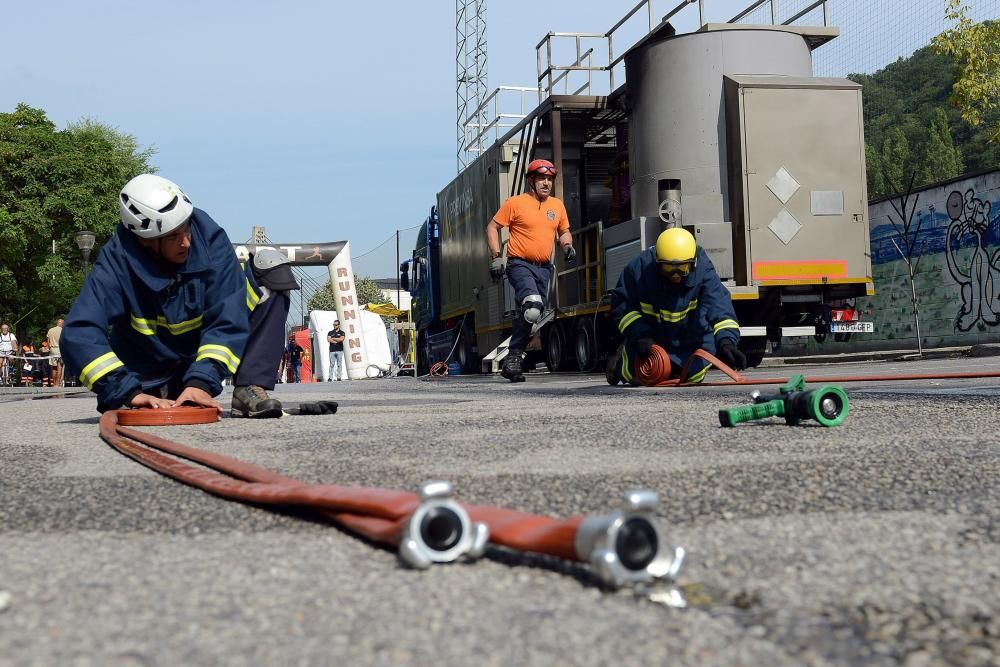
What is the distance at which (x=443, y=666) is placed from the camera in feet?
4.18

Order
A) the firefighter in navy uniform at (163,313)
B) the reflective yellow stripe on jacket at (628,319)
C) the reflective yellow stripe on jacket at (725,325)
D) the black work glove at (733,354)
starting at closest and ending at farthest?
the firefighter in navy uniform at (163,313), the black work glove at (733,354), the reflective yellow stripe on jacket at (725,325), the reflective yellow stripe on jacket at (628,319)

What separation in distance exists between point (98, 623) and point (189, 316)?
4126mm

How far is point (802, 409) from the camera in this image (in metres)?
4.24

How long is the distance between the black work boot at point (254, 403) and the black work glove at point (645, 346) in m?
3.35

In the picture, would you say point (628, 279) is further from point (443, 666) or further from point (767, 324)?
point (443, 666)

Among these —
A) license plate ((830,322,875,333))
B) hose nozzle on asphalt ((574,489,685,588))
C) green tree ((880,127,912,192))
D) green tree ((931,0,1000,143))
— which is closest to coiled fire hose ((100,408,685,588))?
hose nozzle on asphalt ((574,489,685,588))

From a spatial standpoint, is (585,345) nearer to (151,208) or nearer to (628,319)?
(628,319)

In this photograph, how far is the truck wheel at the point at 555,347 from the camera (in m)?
14.4

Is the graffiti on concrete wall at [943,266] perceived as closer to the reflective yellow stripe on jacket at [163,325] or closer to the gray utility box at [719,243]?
the gray utility box at [719,243]

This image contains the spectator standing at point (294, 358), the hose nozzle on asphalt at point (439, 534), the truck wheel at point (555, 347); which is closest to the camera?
the hose nozzle on asphalt at point (439, 534)

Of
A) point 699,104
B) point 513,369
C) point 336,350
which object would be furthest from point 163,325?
point 336,350

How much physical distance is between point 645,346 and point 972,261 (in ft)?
47.0

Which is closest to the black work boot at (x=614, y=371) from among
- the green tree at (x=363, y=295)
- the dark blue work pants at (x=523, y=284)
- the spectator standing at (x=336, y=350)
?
the dark blue work pants at (x=523, y=284)

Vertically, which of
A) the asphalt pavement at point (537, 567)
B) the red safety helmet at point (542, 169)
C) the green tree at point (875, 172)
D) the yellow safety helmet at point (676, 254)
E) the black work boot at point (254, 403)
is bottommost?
the asphalt pavement at point (537, 567)
